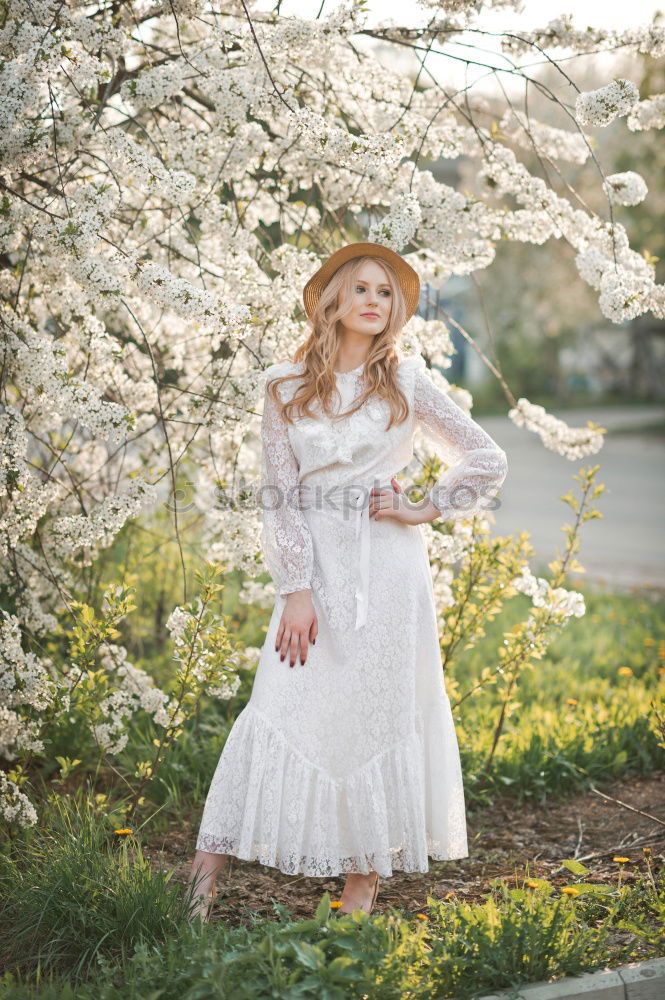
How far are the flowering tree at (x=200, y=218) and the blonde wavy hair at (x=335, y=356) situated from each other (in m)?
0.21

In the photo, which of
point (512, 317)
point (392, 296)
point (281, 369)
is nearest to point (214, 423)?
point (281, 369)

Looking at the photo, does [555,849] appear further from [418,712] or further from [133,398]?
[133,398]

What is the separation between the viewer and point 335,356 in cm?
275

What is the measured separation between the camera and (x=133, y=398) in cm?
354

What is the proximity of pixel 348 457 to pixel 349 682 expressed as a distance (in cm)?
63

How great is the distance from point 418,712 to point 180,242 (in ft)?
6.28

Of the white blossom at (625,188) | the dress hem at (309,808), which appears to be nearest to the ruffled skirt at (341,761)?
the dress hem at (309,808)

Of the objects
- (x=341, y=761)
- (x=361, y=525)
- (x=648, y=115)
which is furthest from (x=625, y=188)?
(x=341, y=761)

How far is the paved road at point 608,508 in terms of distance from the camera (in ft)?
27.3

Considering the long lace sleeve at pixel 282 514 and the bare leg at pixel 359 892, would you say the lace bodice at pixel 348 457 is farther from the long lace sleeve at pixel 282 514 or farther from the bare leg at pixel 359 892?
the bare leg at pixel 359 892

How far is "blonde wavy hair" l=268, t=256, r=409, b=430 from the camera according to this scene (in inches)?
107

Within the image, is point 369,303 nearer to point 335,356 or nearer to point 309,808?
point 335,356

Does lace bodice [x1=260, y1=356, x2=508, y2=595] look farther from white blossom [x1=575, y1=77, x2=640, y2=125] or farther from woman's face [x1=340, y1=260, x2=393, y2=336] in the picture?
white blossom [x1=575, y1=77, x2=640, y2=125]

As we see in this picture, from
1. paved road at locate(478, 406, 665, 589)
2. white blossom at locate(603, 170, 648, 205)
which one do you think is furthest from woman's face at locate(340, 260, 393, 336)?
paved road at locate(478, 406, 665, 589)
